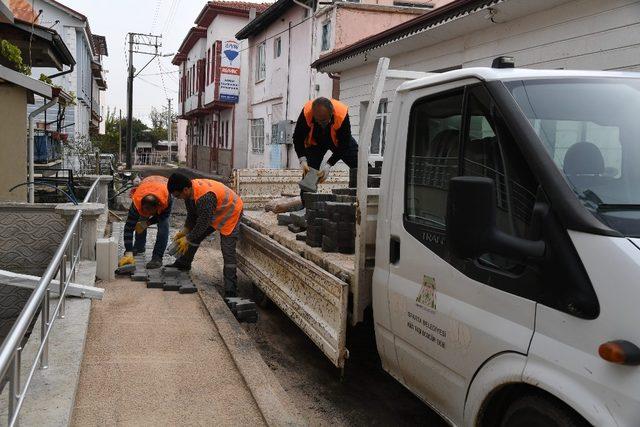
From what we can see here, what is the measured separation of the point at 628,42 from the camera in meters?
6.49

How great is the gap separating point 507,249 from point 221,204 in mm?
4804

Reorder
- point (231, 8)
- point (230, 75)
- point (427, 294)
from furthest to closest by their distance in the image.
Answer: point (231, 8) → point (230, 75) → point (427, 294)

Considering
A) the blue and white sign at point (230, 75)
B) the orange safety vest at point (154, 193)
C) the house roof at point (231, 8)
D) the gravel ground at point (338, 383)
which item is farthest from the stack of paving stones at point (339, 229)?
the house roof at point (231, 8)

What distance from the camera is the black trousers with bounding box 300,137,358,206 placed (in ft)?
21.5

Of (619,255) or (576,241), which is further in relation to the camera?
(576,241)

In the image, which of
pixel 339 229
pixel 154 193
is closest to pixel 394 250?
pixel 339 229

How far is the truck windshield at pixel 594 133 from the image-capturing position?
2375mm

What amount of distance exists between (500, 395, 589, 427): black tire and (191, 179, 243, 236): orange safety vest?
15.2 feet

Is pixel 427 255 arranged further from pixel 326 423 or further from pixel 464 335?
pixel 326 423

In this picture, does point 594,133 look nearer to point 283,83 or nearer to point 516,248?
point 516,248

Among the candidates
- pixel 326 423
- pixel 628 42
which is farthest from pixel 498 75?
pixel 628 42

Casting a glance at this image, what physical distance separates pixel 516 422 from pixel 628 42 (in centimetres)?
546

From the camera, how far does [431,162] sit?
3.33m

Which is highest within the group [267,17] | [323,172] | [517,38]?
[267,17]
